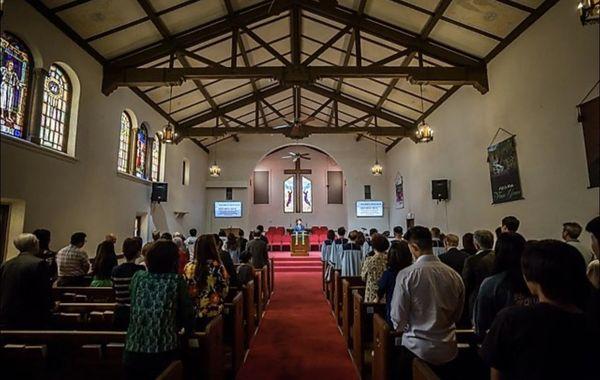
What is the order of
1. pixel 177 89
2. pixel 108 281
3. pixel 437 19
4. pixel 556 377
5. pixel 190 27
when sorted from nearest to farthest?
pixel 556 377 → pixel 108 281 → pixel 437 19 → pixel 190 27 → pixel 177 89

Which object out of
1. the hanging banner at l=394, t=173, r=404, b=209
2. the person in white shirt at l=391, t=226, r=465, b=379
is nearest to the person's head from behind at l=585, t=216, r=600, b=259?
the person in white shirt at l=391, t=226, r=465, b=379

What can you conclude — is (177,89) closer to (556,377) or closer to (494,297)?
(494,297)

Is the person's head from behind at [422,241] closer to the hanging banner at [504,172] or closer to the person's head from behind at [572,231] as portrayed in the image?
the person's head from behind at [572,231]

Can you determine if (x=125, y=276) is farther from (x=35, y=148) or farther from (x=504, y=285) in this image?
(x=35, y=148)

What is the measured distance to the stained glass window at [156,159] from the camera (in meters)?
8.51

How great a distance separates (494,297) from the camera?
1.75 metres

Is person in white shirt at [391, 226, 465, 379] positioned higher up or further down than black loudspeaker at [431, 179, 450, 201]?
further down

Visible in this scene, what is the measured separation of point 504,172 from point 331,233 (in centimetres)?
→ 335

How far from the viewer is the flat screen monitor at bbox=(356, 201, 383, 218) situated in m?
12.8

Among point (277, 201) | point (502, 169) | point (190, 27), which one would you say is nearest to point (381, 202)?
point (277, 201)

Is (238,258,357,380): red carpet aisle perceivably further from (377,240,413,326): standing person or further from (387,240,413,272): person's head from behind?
(387,240,413,272): person's head from behind

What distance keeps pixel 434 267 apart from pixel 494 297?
335 millimetres

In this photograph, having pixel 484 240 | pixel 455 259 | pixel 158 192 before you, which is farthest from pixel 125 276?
pixel 158 192

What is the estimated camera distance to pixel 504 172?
5309mm
